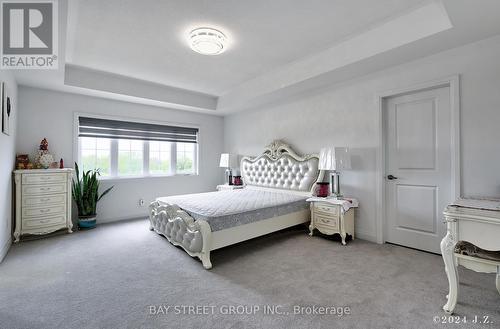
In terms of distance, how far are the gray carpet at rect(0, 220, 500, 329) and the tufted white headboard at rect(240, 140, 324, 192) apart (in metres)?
1.12

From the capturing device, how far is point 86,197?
3709 millimetres

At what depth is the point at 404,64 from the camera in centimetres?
279

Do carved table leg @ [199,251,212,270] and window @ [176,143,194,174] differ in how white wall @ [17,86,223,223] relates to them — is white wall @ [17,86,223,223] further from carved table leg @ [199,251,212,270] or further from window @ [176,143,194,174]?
carved table leg @ [199,251,212,270]

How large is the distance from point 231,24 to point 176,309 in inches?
103

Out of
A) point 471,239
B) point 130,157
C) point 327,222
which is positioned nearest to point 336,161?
point 327,222

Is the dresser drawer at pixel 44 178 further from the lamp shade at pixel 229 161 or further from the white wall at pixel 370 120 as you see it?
the white wall at pixel 370 120

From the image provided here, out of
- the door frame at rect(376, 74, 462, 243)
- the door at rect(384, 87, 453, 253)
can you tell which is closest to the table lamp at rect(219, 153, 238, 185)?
the door frame at rect(376, 74, 462, 243)

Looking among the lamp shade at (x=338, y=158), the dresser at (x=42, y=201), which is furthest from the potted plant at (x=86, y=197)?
the lamp shade at (x=338, y=158)

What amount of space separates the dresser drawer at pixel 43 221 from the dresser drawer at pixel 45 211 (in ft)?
0.19

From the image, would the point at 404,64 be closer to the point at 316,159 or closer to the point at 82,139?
the point at 316,159

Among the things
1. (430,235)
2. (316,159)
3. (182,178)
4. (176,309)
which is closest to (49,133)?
(182,178)

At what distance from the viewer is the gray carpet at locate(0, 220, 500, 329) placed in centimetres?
158

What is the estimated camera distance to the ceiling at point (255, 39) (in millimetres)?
2064

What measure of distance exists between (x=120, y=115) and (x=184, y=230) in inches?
113
